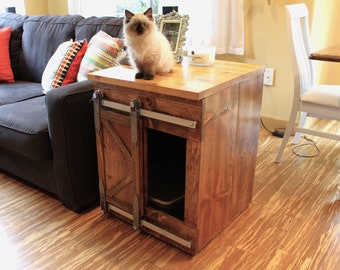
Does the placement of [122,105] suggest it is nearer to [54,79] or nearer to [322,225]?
[54,79]

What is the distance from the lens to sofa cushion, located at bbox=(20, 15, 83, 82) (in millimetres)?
2529

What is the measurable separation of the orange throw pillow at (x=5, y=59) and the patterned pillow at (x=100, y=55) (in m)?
0.85

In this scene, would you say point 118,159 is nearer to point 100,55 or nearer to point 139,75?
point 139,75

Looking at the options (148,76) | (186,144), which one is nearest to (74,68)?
(148,76)

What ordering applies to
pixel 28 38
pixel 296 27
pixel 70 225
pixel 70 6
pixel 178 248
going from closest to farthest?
pixel 178 248, pixel 70 225, pixel 296 27, pixel 28 38, pixel 70 6

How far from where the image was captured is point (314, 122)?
3.11 metres

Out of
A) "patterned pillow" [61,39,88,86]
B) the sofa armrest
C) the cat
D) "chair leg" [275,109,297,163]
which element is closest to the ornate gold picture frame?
the cat

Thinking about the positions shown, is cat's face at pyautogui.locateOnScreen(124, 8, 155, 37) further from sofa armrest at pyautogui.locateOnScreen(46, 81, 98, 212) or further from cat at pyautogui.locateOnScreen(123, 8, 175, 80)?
sofa armrest at pyautogui.locateOnScreen(46, 81, 98, 212)

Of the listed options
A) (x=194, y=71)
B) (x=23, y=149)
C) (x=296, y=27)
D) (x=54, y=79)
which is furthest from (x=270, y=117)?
(x=23, y=149)

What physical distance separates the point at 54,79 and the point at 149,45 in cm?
95

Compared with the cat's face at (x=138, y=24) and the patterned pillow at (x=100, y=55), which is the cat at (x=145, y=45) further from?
the patterned pillow at (x=100, y=55)

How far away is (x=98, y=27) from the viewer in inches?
93.0

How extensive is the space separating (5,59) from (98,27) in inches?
31.4

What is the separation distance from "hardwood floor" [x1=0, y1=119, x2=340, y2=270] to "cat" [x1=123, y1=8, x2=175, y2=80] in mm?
781
